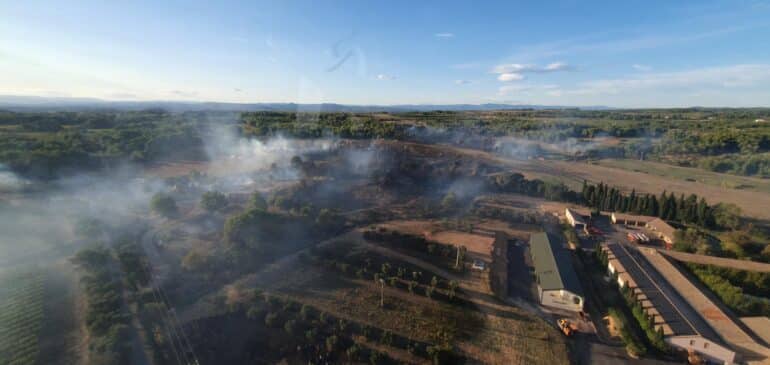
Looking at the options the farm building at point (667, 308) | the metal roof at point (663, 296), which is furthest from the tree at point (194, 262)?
the metal roof at point (663, 296)

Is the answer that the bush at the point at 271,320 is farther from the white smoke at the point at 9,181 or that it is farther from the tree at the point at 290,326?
the white smoke at the point at 9,181

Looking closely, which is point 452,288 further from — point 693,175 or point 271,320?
point 693,175

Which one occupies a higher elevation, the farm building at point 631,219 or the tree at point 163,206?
the tree at point 163,206

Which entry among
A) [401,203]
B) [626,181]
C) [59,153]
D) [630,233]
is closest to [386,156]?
[401,203]

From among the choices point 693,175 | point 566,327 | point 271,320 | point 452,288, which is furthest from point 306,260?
point 693,175

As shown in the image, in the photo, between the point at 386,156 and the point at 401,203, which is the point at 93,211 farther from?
the point at 386,156
